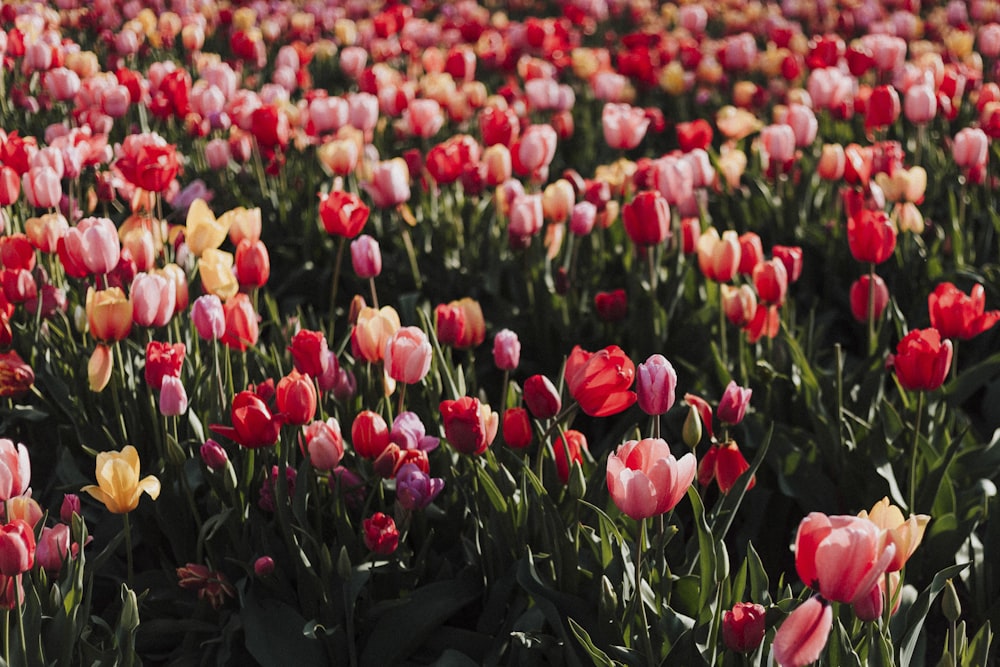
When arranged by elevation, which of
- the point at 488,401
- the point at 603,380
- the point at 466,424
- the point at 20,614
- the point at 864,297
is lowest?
the point at 488,401

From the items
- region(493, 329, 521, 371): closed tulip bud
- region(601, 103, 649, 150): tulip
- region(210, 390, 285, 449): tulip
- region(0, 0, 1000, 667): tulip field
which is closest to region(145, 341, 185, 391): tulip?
region(0, 0, 1000, 667): tulip field

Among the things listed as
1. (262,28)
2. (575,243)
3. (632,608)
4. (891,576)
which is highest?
(891,576)

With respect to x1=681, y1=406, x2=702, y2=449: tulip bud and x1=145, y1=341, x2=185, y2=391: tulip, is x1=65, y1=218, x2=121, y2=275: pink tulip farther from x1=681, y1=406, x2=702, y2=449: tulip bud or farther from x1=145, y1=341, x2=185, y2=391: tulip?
x1=681, y1=406, x2=702, y2=449: tulip bud

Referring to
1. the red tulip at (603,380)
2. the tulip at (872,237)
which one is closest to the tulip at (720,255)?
the tulip at (872,237)

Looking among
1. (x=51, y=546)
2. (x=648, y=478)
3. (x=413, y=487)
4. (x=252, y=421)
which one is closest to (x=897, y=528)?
(x=648, y=478)

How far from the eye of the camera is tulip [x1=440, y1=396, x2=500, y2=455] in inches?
73.7

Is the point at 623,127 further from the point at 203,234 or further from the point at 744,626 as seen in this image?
the point at 744,626

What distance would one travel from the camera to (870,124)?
151 inches

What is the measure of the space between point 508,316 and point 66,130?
164 cm

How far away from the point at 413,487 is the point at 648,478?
1.77 feet

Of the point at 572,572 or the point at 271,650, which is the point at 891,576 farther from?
the point at 271,650

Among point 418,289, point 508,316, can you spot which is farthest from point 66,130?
point 508,316

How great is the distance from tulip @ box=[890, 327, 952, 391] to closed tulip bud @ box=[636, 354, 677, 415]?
486mm

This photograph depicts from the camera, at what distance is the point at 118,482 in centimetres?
178
